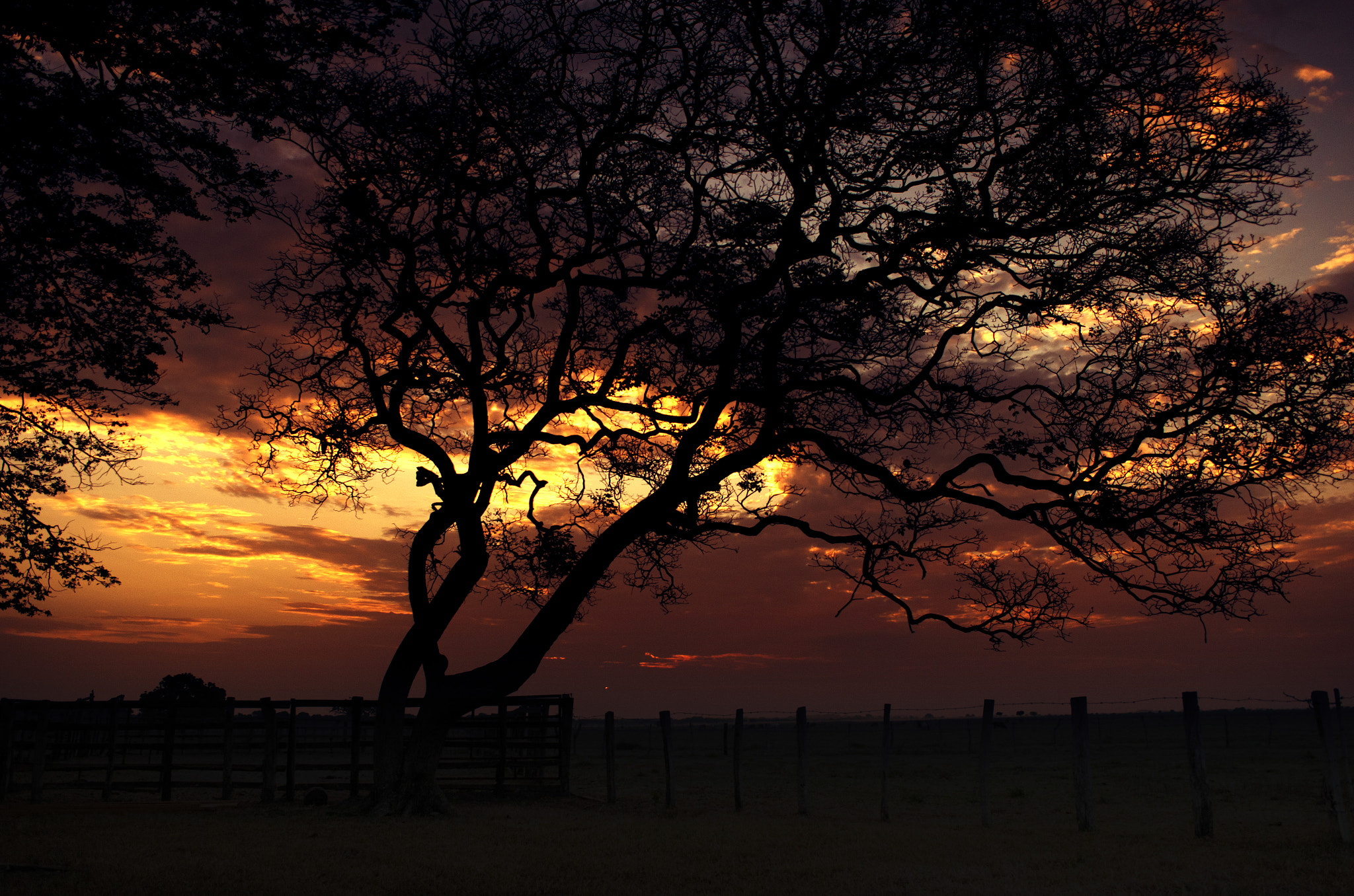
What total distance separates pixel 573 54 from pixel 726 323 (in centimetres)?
494

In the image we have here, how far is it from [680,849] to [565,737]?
9.80m

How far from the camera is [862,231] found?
48.5 feet

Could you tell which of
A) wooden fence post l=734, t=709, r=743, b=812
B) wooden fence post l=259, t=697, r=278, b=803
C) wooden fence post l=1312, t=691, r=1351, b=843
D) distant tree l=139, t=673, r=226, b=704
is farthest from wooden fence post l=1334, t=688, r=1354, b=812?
distant tree l=139, t=673, r=226, b=704

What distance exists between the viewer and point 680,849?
1272cm

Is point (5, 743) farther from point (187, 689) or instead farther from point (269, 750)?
point (187, 689)

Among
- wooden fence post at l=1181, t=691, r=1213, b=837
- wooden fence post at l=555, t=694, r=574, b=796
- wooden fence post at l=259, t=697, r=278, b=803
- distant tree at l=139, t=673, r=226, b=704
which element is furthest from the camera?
distant tree at l=139, t=673, r=226, b=704

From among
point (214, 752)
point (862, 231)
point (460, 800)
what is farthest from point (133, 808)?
point (214, 752)

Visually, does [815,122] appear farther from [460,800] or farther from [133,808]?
[133,808]

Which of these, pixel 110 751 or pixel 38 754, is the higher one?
pixel 38 754

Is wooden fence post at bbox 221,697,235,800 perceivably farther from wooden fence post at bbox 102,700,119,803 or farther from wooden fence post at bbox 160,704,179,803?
wooden fence post at bbox 102,700,119,803

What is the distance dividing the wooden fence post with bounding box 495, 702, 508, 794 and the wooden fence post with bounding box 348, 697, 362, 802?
10.1ft

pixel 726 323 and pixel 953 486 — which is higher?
pixel 726 323

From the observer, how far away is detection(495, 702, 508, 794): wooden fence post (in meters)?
21.4

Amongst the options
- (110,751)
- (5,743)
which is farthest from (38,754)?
(110,751)
